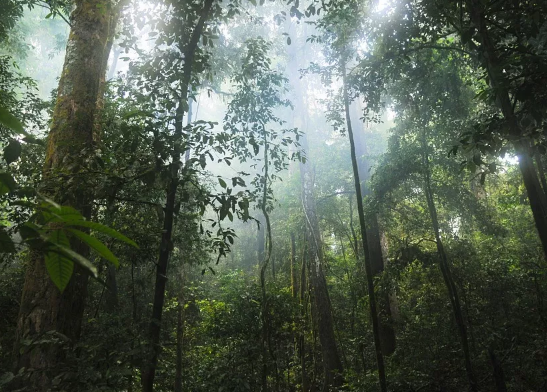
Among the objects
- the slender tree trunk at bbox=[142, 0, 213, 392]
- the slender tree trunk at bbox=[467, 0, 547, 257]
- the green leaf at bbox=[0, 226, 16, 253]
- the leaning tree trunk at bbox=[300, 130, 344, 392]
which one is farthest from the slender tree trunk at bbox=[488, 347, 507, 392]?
the green leaf at bbox=[0, 226, 16, 253]

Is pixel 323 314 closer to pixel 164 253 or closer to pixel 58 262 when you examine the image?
pixel 164 253

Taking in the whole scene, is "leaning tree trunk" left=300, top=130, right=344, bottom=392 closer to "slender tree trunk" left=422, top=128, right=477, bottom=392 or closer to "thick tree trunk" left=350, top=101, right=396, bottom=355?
"thick tree trunk" left=350, top=101, right=396, bottom=355

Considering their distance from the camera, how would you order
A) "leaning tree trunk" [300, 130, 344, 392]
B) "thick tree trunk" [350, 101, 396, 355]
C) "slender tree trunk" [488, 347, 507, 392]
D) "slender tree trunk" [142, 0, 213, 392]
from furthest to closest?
1. "thick tree trunk" [350, 101, 396, 355]
2. "leaning tree trunk" [300, 130, 344, 392]
3. "slender tree trunk" [488, 347, 507, 392]
4. "slender tree trunk" [142, 0, 213, 392]

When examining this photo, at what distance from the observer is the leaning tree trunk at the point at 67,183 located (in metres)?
2.46

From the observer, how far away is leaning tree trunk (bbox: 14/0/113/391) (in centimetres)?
246

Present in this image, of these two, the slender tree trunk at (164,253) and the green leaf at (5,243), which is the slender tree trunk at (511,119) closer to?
the slender tree trunk at (164,253)

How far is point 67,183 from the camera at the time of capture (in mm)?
2369

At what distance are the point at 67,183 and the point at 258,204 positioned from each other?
3.11 metres

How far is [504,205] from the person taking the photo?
39.3ft

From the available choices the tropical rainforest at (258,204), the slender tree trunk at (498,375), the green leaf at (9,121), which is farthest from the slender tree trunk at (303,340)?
the green leaf at (9,121)

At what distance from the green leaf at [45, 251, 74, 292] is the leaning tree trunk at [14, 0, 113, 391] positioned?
1.74m

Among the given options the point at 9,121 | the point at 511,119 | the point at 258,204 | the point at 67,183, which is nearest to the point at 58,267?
the point at 9,121

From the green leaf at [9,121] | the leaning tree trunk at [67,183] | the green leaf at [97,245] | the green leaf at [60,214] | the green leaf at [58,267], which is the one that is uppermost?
the leaning tree trunk at [67,183]

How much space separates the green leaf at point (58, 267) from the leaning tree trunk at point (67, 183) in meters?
1.74
